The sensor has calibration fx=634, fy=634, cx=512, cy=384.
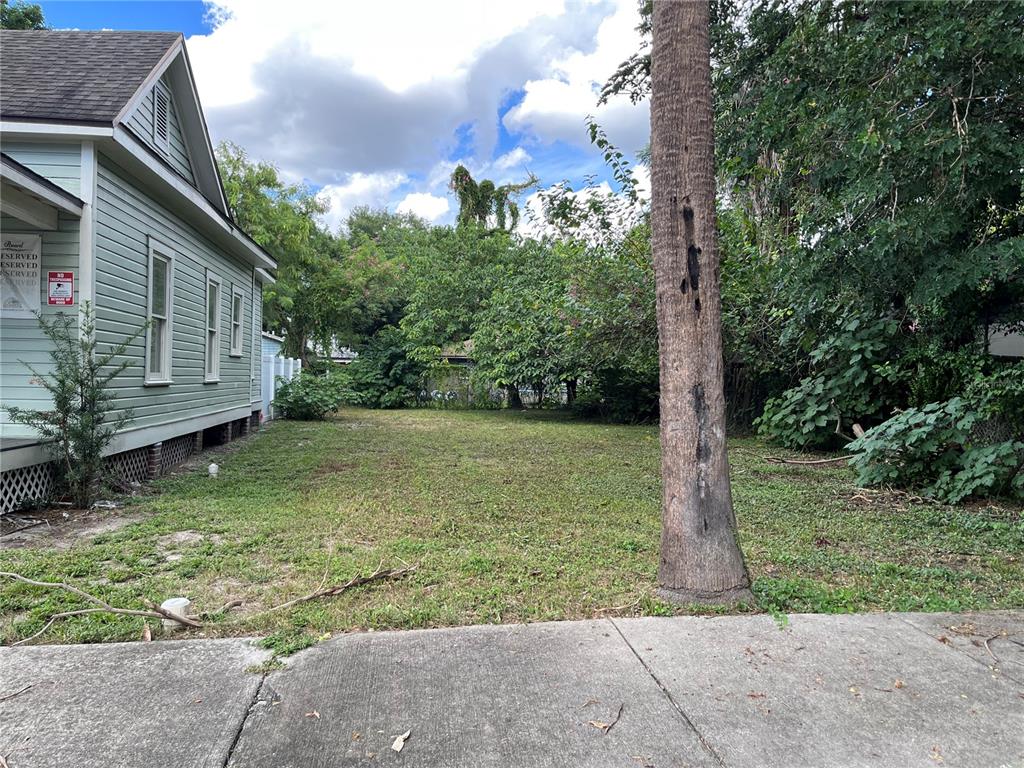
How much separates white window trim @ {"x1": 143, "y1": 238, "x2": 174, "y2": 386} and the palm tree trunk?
6007 millimetres

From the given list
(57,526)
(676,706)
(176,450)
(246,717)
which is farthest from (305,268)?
(676,706)

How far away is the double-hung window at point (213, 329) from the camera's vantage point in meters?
9.73

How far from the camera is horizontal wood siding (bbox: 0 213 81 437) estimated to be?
233 inches

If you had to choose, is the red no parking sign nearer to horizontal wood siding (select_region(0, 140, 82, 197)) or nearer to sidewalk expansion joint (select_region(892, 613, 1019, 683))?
horizontal wood siding (select_region(0, 140, 82, 197))

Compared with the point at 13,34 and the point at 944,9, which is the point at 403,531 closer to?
the point at 944,9

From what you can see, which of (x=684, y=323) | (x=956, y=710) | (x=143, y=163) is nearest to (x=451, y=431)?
(x=143, y=163)

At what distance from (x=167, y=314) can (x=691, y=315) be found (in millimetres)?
6998

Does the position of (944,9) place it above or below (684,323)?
above

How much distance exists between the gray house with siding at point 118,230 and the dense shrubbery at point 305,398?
500 cm

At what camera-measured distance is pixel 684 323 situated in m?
3.45

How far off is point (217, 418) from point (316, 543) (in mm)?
6209

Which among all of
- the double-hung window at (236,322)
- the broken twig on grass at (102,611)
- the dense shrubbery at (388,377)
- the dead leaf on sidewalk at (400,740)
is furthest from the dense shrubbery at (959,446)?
the dense shrubbery at (388,377)

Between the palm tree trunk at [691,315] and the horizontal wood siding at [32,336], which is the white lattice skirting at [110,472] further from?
the palm tree trunk at [691,315]

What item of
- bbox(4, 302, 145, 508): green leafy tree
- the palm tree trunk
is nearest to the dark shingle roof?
bbox(4, 302, 145, 508): green leafy tree
